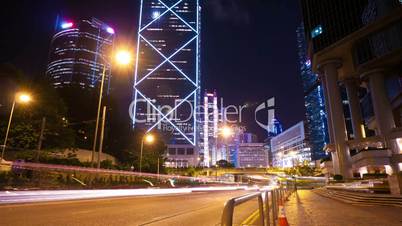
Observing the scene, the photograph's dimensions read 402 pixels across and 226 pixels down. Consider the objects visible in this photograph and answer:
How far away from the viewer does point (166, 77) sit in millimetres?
160500

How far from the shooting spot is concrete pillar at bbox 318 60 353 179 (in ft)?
204

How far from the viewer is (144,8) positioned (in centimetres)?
16462

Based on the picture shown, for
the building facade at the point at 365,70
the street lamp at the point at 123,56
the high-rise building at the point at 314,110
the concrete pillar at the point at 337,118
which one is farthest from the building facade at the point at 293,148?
the street lamp at the point at 123,56

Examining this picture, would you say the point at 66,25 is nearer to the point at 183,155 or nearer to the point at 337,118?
the point at 183,155

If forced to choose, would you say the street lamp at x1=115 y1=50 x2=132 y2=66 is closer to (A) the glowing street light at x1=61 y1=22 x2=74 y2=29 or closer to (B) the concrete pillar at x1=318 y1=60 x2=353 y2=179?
(B) the concrete pillar at x1=318 y1=60 x2=353 y2=179

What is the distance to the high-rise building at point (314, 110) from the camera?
144 m

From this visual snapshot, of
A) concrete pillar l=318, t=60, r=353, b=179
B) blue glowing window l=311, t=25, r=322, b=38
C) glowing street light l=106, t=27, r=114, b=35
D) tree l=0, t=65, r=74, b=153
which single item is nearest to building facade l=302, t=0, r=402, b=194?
concrete pillar l=318, t=60, r=353, b=179

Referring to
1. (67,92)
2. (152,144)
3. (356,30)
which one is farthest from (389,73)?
(67,92)

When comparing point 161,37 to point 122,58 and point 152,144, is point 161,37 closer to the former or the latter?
point 152,144

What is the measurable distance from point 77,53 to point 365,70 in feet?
412

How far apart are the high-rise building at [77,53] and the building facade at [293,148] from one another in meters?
102

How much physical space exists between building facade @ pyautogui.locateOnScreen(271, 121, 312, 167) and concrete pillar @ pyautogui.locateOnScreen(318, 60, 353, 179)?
249 feet

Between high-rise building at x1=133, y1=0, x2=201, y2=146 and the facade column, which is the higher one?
high-rise building at x1=133, y1=0, x2=201, y2=146

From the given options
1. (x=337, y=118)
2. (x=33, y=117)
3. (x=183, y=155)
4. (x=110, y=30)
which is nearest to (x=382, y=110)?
(x=337, y=118)
